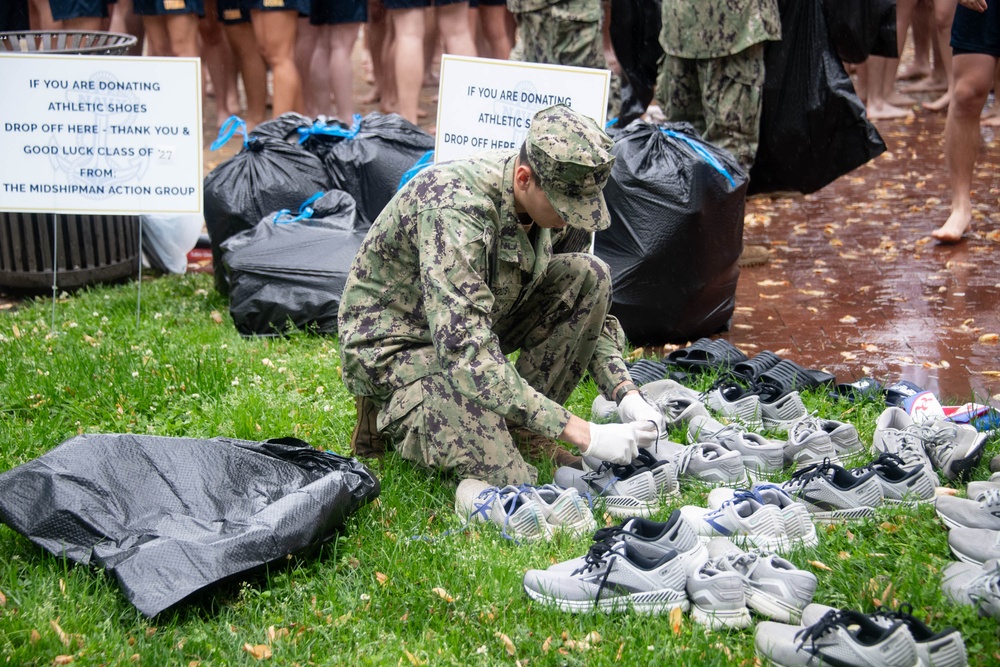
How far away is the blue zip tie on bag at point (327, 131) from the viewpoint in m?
5.74

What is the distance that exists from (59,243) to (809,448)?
13.1 feet

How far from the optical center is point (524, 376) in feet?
11.6

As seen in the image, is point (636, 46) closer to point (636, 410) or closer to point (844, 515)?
point (636, 410)

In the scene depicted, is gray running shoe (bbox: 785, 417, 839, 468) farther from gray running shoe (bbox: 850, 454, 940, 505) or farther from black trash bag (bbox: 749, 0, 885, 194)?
black trash bag (bbox: 749, 0, 885, 194)

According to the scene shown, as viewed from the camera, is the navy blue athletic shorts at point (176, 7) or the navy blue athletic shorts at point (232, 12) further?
the navy blue athletic shorts at point (232, 12)

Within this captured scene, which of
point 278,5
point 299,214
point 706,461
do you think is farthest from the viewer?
point 278,5

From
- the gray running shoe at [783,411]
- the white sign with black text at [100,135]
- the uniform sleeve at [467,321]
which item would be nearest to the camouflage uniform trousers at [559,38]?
the white sign with black text at [100,135]

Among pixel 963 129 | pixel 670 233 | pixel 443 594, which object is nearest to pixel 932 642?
pixel 443 594

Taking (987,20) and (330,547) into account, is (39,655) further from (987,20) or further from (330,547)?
(987,20)

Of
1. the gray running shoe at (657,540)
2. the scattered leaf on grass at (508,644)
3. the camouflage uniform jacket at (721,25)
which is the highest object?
the camouflage uniform jacket at (721,25)

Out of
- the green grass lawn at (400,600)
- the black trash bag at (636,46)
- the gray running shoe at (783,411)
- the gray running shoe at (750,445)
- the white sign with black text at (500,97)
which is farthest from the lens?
the black trash bag at (636,46)

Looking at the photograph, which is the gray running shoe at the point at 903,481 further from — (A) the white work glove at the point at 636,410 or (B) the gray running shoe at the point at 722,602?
(B) the gray running shoe at the point at 722,602

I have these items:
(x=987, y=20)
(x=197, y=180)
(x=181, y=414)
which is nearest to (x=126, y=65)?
(x=197, y=180)

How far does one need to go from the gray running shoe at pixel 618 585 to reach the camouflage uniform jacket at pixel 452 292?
1.52 ft
